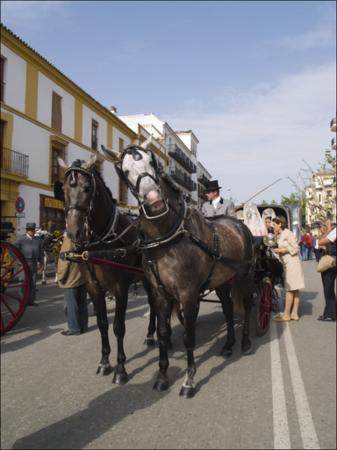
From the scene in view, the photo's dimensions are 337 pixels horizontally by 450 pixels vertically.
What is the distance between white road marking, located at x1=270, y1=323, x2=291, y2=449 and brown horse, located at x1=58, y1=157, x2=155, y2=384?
163cm

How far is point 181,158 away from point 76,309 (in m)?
43.9

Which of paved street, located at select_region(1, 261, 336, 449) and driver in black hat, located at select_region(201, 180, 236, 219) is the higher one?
driver in black hat, located at select_region(201, 180, 236, 219)

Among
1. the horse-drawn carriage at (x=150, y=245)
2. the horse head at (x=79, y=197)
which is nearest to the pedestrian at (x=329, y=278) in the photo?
the horse-drawn carriage at (x=150, y=245)

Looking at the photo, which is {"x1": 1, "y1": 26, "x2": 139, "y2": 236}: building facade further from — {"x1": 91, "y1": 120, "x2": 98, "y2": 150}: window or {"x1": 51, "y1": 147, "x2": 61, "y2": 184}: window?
{"x1": 91, "y1": 120, "x2": 98, "y2": 150}: window

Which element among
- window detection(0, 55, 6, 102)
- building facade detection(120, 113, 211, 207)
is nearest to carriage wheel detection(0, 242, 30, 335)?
window detection(0, 55, 6, 102)

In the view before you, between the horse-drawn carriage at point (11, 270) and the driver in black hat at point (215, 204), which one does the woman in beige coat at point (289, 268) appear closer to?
the driver in black hat at point (215, 204)

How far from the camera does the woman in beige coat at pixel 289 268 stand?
6.91 m

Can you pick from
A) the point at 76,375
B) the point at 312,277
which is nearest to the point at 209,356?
the point at 76,375

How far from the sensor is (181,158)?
48531mm

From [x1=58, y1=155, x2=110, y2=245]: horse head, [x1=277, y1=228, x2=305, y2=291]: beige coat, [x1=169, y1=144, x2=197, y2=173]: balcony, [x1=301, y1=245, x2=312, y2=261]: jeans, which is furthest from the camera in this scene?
[x1=169, y1=144, x2=197, y2=173]: balcony

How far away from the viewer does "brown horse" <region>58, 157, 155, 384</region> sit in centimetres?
364

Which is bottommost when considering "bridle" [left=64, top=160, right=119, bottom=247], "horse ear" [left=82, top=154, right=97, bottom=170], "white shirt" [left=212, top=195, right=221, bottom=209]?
"bridle" [left=64, top=160, right=119, bottom=247]

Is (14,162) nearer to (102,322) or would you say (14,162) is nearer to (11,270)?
(11,270)

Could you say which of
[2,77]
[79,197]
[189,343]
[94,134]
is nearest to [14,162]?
[2,77]
